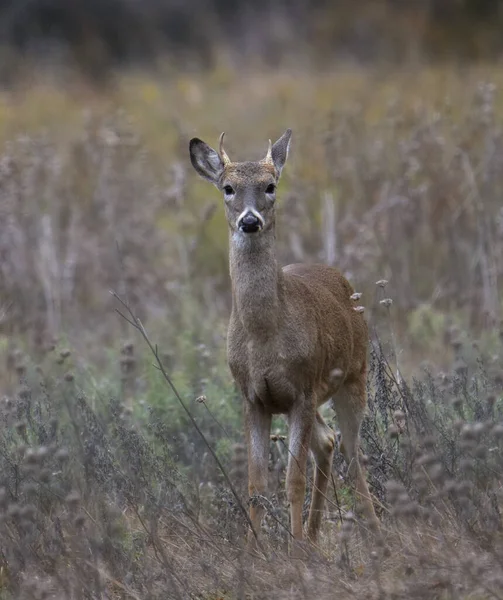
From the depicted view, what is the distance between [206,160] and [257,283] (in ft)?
2.70

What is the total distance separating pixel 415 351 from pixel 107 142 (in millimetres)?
4058

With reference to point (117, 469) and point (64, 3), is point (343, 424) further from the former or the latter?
point (64, 3)

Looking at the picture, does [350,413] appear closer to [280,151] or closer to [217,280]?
[280,151]

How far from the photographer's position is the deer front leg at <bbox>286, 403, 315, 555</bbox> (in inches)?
257

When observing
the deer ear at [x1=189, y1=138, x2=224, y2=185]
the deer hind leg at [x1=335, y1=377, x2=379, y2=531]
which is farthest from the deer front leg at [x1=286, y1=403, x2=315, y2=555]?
the deer ear at [x1=189, y1=138, x2=224, y2=185]

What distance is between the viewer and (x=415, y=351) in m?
10.1

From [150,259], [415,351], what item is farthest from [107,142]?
[415,351]

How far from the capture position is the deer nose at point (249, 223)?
644 centimetres

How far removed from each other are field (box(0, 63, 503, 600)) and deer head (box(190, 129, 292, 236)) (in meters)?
0.91

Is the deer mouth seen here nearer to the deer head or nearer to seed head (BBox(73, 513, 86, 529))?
the deer head

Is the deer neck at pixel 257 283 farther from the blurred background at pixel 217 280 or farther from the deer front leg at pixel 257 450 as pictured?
the blurred background at pixel 217 280

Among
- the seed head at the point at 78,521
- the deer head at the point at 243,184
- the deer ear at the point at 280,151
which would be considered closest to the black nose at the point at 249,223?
the deer head at the point at 243,184

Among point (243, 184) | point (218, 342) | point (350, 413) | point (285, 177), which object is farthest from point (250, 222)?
point (285, 177)

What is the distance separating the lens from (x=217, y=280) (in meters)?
12.1
